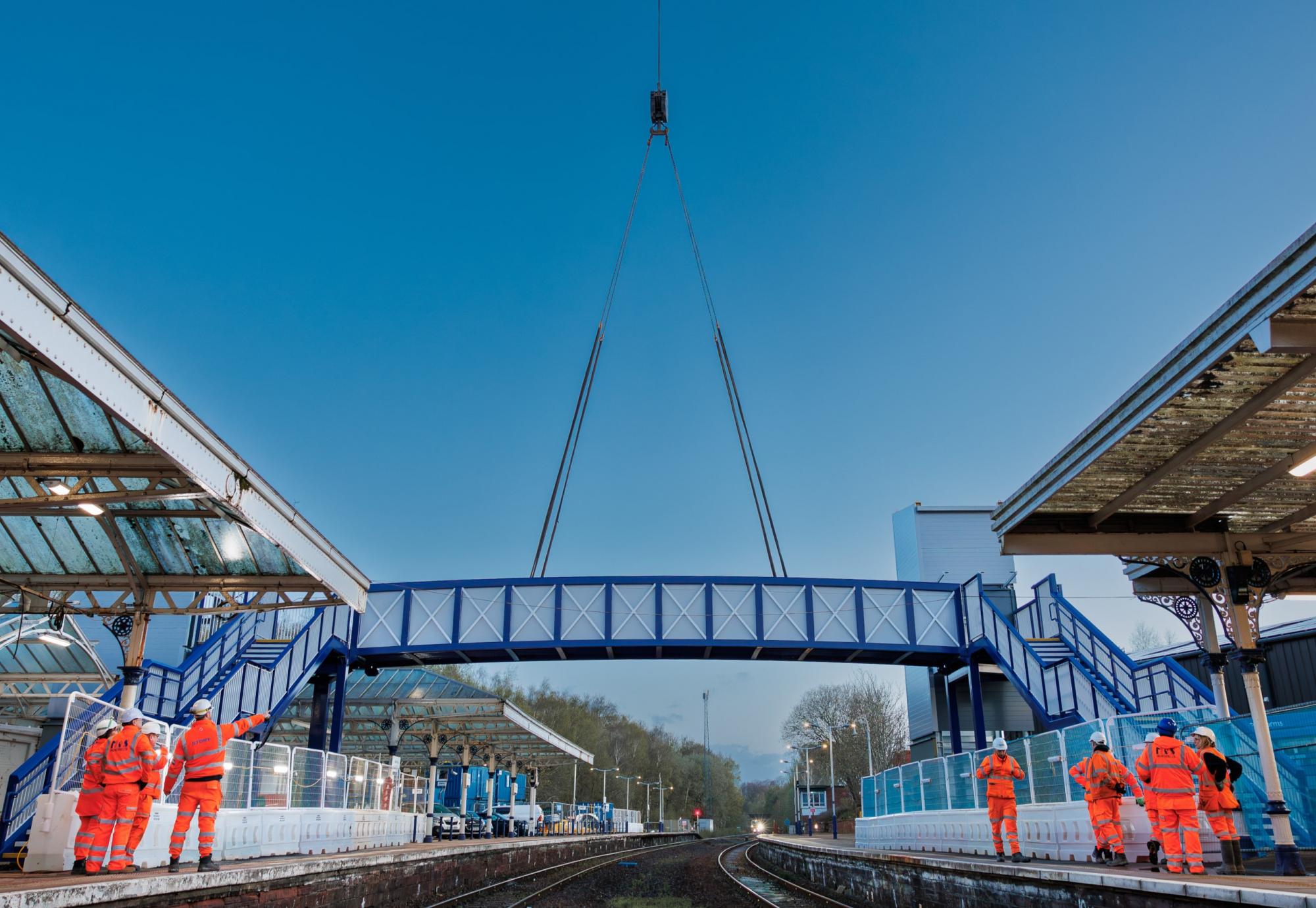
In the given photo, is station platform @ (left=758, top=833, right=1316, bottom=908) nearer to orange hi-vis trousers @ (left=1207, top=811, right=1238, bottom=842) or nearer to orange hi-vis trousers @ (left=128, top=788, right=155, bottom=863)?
orange hi-vis trousers @ (left=1207, top=811, right=1238, bottom=842)

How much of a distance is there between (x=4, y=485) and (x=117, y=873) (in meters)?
8.20

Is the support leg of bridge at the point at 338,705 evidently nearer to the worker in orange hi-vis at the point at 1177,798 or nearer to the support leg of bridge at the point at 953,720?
the support leg of bridge at the point at 953,720

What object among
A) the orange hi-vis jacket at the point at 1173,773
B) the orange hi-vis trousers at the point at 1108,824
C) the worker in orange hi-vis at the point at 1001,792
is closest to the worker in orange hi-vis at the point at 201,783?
the worker in orange hi-vis at the point at 1001,792

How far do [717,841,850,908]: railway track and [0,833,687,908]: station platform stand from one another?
6242mm

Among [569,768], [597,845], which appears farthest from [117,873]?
[569,768]

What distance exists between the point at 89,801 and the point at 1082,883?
10932 mm

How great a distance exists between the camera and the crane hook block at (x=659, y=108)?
3156 cm

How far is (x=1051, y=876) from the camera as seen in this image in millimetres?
10852

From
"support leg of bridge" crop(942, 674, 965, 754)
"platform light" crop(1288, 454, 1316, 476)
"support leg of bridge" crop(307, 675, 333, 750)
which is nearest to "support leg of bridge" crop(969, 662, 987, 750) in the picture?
"support leg of bridge" crop(942, 674, 965, 754)

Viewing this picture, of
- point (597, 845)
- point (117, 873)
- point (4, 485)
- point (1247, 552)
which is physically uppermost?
point (4, 485)

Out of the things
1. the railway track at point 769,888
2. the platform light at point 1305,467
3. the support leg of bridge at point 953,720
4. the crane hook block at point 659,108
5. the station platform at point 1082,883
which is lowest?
the railway track at point 769,888

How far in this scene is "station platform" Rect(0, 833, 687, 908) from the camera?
848 cm

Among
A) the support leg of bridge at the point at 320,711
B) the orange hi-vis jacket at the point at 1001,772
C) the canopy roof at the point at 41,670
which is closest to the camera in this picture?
the orange hi-vis jacket at the point at 1001,772

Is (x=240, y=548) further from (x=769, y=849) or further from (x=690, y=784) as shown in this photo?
(x=690, y=784)
